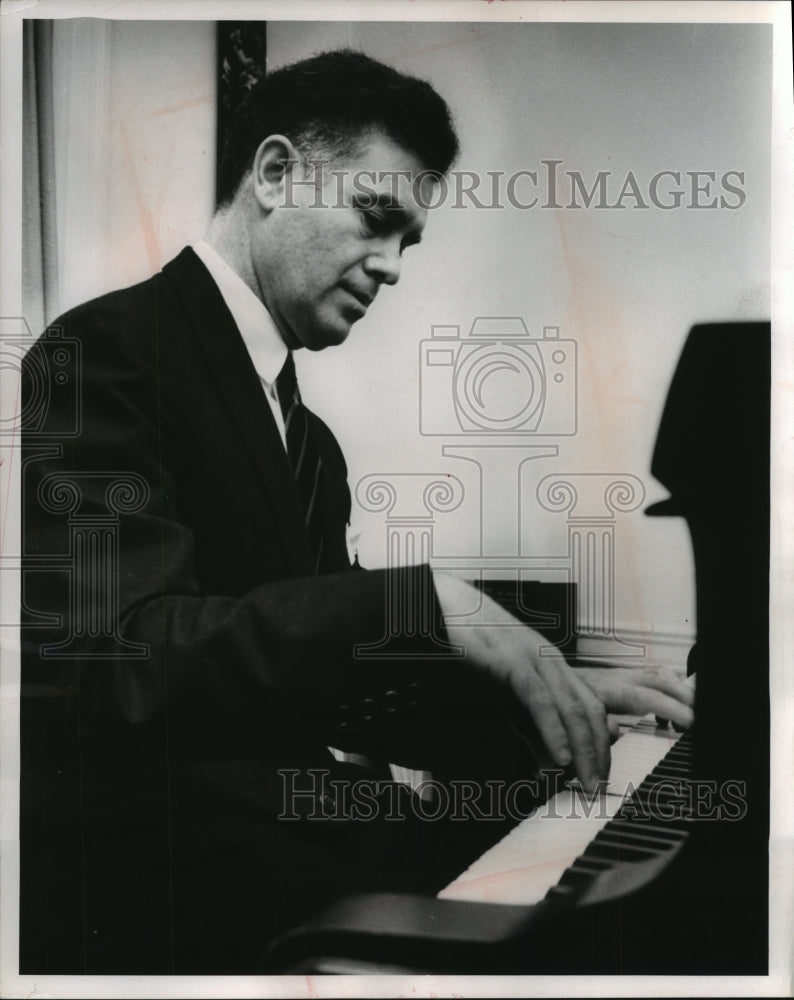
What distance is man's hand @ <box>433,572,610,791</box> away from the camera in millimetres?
2170

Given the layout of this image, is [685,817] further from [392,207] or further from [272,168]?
[272,168]

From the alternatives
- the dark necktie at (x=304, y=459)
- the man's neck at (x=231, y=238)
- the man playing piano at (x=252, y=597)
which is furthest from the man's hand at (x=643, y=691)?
the man's neck at (x=231, y=238)

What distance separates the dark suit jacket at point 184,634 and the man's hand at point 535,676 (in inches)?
2.2

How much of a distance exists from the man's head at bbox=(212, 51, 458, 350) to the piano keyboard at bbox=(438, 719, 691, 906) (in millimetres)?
1137

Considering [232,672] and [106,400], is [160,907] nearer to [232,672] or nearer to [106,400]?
[232,672]

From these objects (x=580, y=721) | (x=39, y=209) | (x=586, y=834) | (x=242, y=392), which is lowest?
(x=586, y=834)

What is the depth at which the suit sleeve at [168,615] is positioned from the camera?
2141 millimetres

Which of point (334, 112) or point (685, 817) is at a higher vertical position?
point (334, 112)

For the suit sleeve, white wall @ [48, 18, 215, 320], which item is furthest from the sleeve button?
white wall @ [48, 18, 215, 320]

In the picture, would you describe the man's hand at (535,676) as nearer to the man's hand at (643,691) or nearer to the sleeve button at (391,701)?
the man's hand at (643,691)

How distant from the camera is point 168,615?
214 centimetres

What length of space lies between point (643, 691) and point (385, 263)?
1105 mm

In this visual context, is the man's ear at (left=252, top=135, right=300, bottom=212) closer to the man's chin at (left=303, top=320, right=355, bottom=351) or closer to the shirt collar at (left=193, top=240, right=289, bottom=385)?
the shirt collar at (left=193, top=240, right=289, bottom=385)

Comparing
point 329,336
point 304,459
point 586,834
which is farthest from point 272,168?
point 586,834
